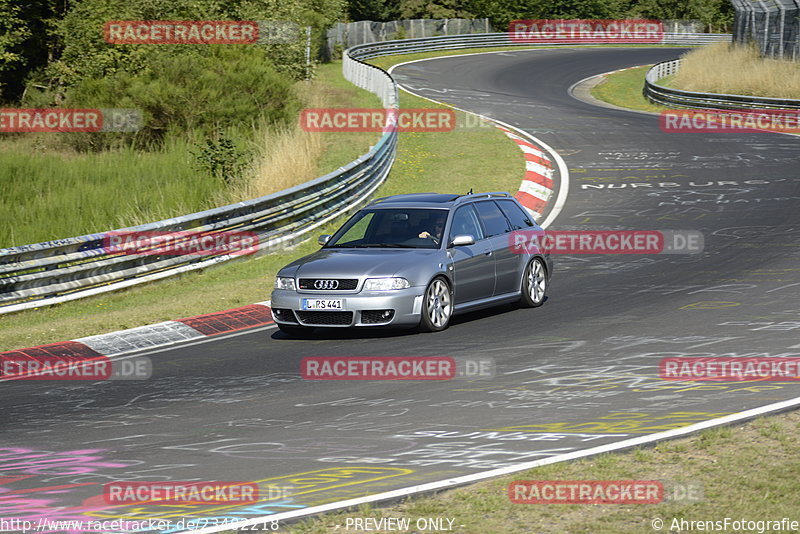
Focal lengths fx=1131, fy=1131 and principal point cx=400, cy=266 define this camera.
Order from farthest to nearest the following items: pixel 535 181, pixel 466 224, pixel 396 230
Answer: pixel 535 181, pixel 466 224, pixel 396 230

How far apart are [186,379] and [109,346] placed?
8.19 ft

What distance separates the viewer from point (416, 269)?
1236 centimetres

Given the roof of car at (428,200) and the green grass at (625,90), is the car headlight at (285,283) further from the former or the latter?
the green grass at (625,90)

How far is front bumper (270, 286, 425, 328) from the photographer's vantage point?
39.7ft

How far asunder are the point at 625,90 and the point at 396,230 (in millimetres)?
37744

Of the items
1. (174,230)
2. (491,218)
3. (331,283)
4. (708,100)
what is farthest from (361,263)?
(708,100)

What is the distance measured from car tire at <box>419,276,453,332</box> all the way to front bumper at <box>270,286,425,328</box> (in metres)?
0.10

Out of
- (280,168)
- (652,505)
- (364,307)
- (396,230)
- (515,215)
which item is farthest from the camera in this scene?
(280,168)

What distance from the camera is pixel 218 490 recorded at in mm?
6637

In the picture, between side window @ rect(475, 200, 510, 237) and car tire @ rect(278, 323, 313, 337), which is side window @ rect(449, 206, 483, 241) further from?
car tire @ rect(278, 323, 313, 337)

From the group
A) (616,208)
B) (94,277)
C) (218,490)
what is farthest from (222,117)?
(218,490)

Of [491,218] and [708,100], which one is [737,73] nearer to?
[708,100]

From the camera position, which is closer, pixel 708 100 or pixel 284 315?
pixel 284 315

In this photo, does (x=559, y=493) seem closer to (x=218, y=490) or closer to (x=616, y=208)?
(x=218, y=490)
